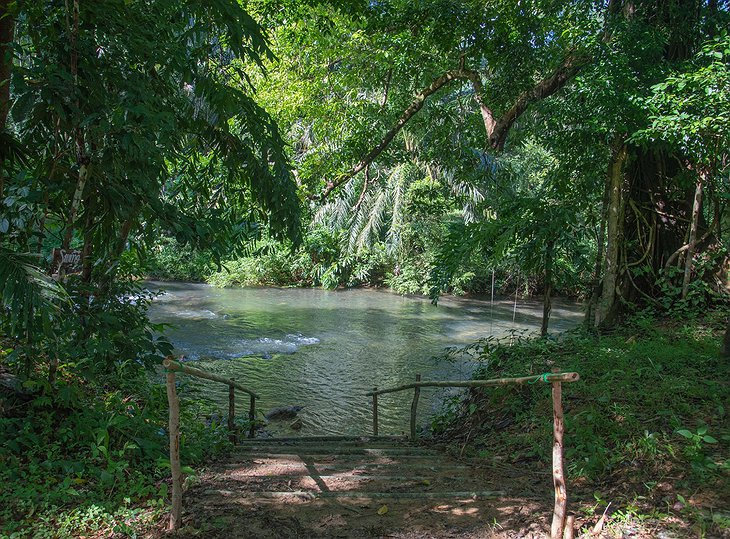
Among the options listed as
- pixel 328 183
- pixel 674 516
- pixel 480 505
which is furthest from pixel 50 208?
pixel 328 183

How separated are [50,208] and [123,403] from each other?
5.63ft

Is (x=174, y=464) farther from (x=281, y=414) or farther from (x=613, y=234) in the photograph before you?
(x=613, y=234)

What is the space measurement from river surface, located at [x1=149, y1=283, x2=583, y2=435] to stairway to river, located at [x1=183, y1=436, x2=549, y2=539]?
3.59 m

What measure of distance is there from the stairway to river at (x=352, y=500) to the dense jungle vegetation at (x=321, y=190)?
0.39 metres

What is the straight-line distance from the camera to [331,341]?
13.4 m

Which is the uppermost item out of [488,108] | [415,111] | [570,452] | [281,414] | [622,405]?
[488,108]

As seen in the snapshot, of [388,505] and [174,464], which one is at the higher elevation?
[174,464]

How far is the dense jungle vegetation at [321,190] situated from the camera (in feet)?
11.1

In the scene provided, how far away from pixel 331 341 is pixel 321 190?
537 cm

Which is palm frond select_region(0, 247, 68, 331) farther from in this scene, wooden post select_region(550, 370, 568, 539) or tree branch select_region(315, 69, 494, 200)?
tree branch select_region(315, 69, 494, 200)

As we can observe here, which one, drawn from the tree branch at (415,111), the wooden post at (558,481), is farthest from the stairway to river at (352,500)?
the tree branch at (415,111)

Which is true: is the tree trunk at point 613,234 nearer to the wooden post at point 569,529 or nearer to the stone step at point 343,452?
the stone step at point 343,452

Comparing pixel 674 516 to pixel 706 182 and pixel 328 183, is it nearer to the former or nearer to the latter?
pixel 706 182

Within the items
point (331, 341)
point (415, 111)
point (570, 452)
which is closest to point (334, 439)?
point (570, 452)
